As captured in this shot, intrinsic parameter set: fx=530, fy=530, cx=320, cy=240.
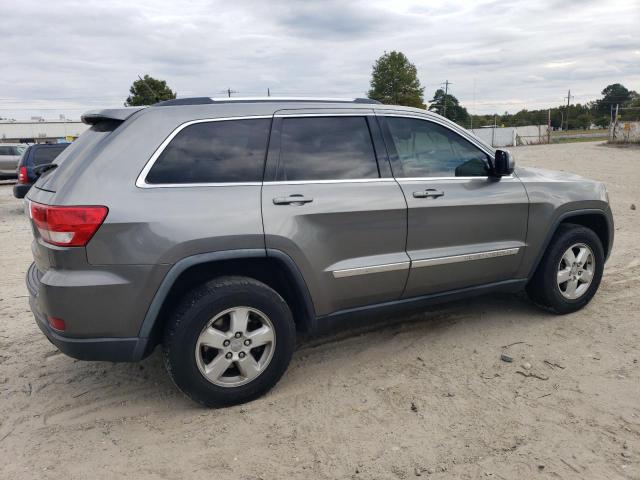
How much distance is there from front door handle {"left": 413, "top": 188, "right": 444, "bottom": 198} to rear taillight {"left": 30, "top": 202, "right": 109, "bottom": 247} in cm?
204

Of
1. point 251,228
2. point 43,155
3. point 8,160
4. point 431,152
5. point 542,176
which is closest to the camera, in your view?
point 251,228

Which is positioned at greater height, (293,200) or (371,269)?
(293,200)

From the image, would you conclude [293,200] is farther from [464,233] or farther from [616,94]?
[616,94]

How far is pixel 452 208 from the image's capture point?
12.7 feet

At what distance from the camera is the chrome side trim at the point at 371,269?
345cm

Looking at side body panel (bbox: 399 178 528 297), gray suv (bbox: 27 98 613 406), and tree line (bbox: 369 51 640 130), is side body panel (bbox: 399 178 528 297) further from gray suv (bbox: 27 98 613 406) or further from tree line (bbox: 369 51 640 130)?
tree line (bbox: 369 51 640 130)

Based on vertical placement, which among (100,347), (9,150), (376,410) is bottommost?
(376,410)

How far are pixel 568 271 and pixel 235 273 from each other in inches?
114

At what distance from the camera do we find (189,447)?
289 cm

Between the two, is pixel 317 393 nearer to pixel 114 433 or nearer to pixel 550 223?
pixel 114 433

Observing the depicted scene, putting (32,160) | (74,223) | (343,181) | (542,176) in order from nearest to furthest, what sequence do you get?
(74,223) → (343,181) → (542,176) → (32,160)

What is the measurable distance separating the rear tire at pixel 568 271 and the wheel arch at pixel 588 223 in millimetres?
80

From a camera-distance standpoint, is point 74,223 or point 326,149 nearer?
point 74,223

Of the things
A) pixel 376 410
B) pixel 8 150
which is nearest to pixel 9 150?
pixel 8 150
